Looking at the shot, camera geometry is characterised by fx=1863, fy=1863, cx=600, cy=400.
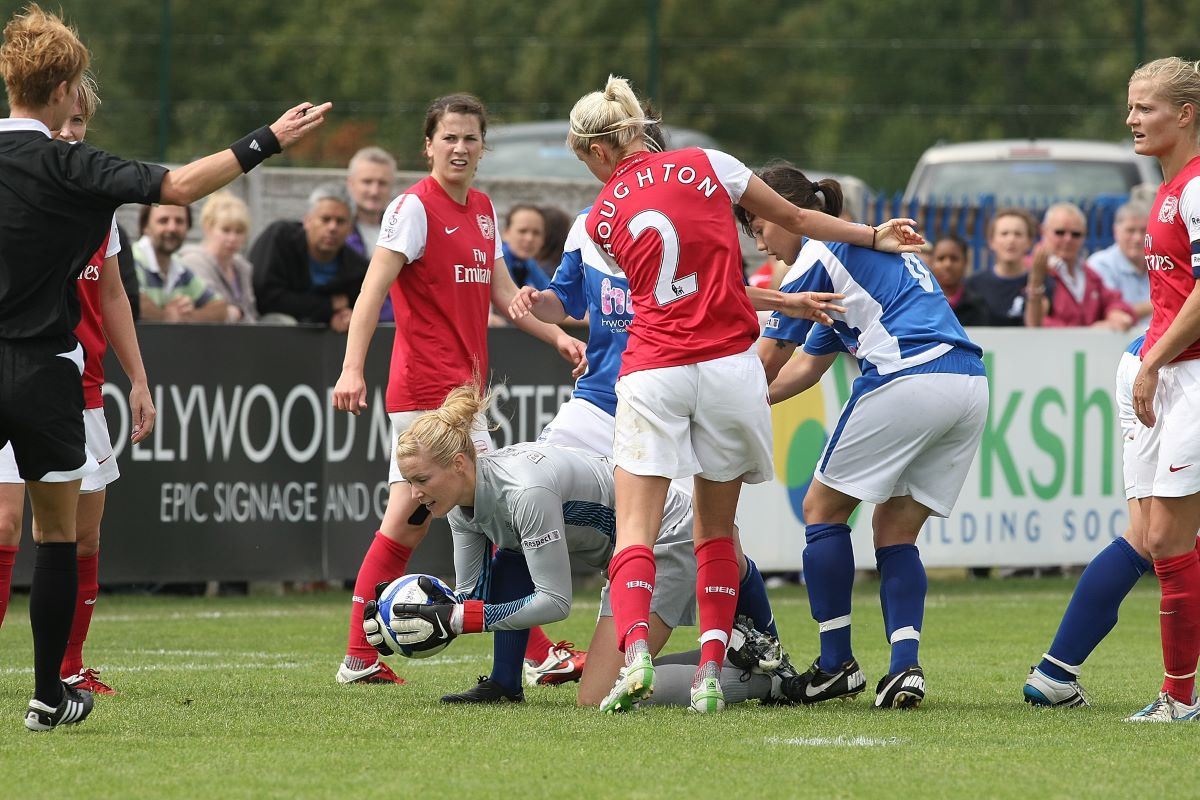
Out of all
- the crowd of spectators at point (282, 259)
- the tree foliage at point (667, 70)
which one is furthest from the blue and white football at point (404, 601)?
the tree foliage at point (667, 70)

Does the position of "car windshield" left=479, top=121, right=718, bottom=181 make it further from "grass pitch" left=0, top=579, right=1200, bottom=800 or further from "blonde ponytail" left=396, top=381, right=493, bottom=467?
"blonde ponytail" left=396, top=381, right=493, bottom=467

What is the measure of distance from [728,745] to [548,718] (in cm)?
82

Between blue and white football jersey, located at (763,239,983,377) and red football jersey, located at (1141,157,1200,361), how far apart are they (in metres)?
0.73

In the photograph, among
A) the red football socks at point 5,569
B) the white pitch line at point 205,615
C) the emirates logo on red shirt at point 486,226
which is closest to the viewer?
the red football socks at point 5,569

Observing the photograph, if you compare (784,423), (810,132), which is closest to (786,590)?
(784,423)

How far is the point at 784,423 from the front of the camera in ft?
35.8

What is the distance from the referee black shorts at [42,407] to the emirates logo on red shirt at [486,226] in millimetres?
2250

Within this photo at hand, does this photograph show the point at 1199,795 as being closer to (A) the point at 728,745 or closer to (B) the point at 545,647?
(A) the point at 728,745

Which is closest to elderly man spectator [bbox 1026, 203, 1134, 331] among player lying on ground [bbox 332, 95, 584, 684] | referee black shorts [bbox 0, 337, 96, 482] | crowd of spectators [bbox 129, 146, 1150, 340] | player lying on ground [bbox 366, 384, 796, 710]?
crowd of spectators [bbox 129, 146, 1150, 340]

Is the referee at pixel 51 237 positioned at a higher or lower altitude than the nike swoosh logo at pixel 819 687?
higher

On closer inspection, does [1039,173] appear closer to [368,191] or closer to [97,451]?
[368,191]

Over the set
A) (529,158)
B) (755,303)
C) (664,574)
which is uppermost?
(529,158)

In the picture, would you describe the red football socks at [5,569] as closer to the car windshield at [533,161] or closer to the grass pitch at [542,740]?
the grass pitch at [542,740]

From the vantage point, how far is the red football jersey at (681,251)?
19.5 feet
